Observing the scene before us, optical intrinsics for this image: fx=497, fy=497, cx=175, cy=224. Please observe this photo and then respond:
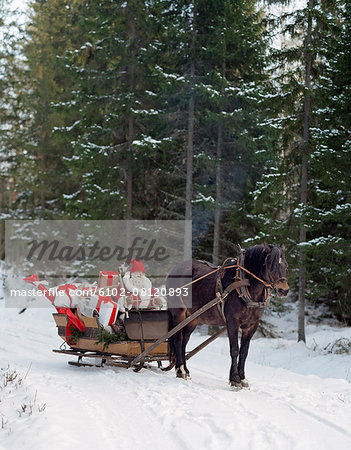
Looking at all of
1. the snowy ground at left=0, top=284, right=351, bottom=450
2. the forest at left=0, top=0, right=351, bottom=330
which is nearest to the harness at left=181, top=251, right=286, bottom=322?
the snowy ground at left=0, top=284, right=351, bottom=450

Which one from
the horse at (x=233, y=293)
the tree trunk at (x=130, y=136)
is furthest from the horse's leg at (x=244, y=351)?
the tree trunk at (x=130, y=136)

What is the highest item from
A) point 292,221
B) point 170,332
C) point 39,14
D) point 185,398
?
point 39,14

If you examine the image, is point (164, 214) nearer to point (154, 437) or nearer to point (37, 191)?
point (37, 191)

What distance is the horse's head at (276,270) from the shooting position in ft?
23.4

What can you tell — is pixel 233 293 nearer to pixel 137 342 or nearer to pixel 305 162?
pixel 137 342

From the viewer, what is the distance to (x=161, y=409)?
6125 mm

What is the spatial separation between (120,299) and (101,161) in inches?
409

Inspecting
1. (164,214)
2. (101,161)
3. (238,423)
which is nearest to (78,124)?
(101,161)

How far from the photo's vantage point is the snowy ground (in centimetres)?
507

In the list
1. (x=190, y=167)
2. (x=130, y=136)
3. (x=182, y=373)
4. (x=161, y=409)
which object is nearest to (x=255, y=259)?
(x=182, y=373)

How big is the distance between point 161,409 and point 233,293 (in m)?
2.35

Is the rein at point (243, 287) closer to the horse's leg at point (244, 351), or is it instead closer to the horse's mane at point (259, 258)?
the horse's mane at point (259, 258)

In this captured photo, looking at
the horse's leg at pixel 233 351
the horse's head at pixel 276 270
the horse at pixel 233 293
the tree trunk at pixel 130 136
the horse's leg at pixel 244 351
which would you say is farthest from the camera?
the tree trunk at pixel 130 136

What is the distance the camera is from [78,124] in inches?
743
